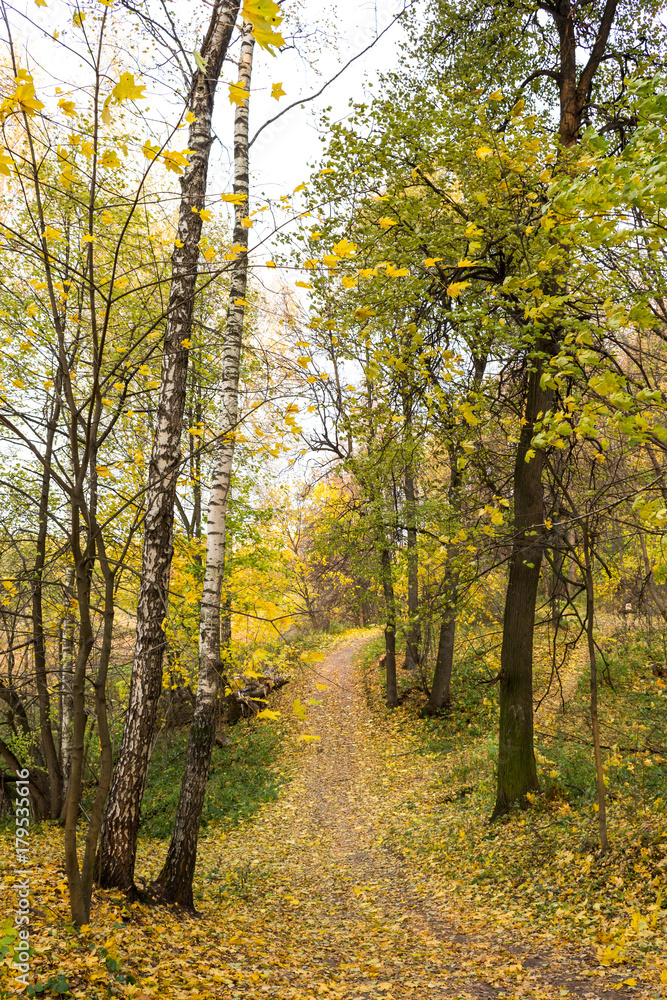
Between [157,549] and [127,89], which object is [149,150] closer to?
[127,89]

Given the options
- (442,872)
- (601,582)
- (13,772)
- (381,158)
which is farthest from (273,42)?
(601,582)

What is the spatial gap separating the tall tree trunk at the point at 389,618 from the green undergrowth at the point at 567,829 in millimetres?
2433

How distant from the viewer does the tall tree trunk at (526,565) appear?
20.6 feet

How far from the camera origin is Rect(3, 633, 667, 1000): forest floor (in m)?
3.42

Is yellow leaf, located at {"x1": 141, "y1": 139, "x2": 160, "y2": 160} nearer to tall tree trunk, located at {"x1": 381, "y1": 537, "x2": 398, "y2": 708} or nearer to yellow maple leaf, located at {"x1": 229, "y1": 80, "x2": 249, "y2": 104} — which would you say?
yellow maple leaf, located at {"x1": 229, "y1": 80, "x2": 249, "y2": 104}

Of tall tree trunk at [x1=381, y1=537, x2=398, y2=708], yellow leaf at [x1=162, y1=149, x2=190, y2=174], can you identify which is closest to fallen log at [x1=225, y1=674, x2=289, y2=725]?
tall tree trunk at [x1=381, y1=537, x2=398, y2=708]

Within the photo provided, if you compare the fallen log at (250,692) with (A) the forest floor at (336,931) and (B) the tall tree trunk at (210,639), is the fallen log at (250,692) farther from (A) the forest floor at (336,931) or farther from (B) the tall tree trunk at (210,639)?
(B) the tall tree trunk at (210,639)

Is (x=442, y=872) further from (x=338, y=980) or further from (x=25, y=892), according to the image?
(x=25, y=892)

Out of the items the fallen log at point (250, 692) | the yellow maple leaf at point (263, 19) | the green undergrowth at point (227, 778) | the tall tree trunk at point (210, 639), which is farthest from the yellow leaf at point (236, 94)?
the fallen log at point (250, 692)

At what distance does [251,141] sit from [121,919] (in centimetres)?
663

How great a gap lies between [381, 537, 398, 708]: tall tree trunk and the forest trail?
3362 millimetres

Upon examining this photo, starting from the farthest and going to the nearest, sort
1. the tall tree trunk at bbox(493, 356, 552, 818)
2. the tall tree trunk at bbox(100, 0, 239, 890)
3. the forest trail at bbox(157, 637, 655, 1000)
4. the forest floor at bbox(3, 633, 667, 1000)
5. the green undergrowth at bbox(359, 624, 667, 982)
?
the tall tree trunk at bbox(493, 356, 552, 818), the green undergrowth at bbox(359, 624, 667, 982), the tall tree trunk at bbox(100, 0, 239, 890), the forest trail at bbox(157, 637, 655, 1000), the forest floor at bbox(3, 633, 667, 1000)

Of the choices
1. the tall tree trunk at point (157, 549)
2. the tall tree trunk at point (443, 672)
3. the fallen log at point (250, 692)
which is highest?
the tall tree trunk at point (157, 549)

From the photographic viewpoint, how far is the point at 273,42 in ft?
4.80
